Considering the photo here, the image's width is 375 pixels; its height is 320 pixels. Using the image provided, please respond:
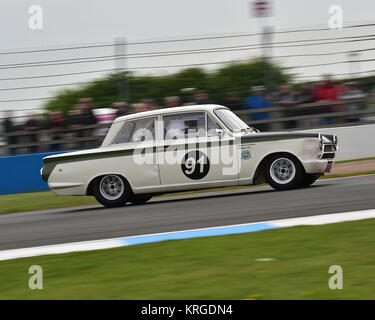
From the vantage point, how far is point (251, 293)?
5.10m

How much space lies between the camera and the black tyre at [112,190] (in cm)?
1116

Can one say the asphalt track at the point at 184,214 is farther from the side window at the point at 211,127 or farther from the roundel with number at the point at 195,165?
the side window at the point at 211,127

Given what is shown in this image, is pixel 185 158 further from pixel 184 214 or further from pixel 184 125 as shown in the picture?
Answer: pixel 184 214

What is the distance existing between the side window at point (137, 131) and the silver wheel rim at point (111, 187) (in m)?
0.59

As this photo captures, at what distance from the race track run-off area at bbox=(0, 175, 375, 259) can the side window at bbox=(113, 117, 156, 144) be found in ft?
3.45

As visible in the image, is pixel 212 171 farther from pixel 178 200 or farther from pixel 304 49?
pixel 304 49

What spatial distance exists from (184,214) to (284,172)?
1.97m

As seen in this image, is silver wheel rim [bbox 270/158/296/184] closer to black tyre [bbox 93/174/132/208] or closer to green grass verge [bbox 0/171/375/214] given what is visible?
black tyre [bbox 93/174/132/208]

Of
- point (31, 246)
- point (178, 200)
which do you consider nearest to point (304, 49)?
point (178, 200)

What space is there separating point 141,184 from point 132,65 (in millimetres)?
5010

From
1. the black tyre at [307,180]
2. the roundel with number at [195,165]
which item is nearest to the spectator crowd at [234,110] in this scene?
the black tyre at [307,180]

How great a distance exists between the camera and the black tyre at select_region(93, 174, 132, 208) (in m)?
11.2

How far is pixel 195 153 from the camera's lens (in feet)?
34.7
